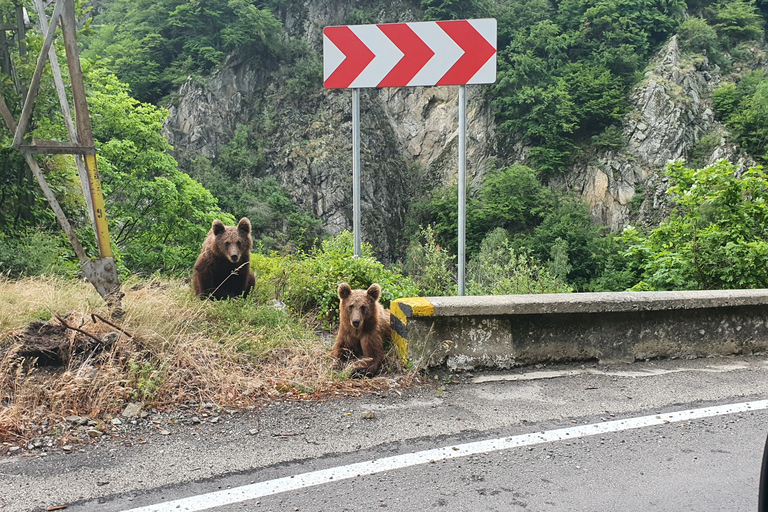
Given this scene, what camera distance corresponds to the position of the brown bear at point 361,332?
14.3ft

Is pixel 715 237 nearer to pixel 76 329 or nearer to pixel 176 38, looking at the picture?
pixel 76 329

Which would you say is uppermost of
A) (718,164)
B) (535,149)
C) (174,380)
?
(535,149)

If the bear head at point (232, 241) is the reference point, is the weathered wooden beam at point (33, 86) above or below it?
above

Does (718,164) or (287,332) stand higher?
(718,164)

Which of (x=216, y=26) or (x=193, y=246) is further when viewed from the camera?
(x=216, y=26)

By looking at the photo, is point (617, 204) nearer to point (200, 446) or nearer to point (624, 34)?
point (624, 34)

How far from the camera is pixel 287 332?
16.0 ft

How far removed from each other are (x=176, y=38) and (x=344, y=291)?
57633 mm

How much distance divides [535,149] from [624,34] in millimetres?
13878

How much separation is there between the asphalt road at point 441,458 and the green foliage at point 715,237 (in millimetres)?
2801

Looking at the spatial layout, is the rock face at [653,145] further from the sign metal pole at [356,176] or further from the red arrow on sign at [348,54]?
the red arrow on sign at [348,54]

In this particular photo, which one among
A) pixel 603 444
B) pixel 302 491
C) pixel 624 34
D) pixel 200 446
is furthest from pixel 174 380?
pixel 624 34

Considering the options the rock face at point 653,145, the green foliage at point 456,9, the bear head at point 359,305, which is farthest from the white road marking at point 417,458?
the green foliage at point 456,9

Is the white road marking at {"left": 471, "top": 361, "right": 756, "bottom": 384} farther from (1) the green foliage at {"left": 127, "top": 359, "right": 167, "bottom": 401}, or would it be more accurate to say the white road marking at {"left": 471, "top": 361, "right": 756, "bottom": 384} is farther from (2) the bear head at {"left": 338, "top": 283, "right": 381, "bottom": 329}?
(1) the green foliage at {"left": 127, "top": 359, "right": 167, "bottom": 401}
